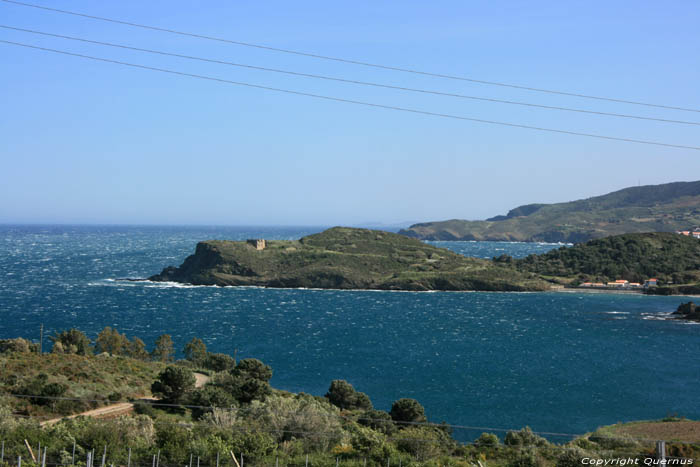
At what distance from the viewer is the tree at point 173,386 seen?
28.7 metres

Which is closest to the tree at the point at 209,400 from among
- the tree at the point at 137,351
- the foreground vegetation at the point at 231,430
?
the foreground vegetation at the point at 231,430

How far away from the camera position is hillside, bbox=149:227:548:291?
4759 inches

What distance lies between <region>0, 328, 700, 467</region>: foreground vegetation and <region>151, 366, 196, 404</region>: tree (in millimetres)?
44

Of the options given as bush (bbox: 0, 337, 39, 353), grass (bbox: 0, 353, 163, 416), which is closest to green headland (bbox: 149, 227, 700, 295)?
bush (bbox: 0, 337, 39, 353)

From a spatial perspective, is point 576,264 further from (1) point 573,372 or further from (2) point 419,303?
(1) point 573,372

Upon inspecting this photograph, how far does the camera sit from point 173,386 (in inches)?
1133

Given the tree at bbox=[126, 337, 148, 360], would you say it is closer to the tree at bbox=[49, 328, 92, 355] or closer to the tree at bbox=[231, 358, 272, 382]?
the tree at bbox=[49, 328, 92, 355]

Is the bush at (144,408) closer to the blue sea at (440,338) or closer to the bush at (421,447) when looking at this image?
the bush at (421,447)

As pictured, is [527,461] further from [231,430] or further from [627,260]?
[627,260]

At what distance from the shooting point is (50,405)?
84.6 feet

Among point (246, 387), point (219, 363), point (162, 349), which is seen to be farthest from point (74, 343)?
point (246, 387)

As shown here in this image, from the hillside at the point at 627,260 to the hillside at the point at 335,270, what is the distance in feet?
35.3

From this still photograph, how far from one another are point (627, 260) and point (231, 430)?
129691mm

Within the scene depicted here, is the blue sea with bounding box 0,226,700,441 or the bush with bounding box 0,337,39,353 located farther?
the blue sea with bounding box 0,226,700,441
